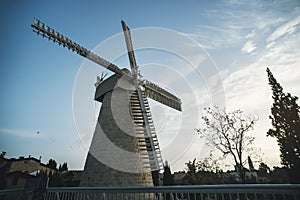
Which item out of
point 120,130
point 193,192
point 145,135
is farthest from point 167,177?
point 193,192

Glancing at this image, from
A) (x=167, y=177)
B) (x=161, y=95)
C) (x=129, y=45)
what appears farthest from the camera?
(x=161, y=95)

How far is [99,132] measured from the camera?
1045cm

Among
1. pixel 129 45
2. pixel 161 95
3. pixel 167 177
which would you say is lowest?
pixel 167 177

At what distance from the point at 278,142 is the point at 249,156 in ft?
9.19

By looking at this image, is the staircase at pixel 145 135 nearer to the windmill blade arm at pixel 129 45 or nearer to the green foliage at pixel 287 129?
the windmill blade arm at pixel 129 45

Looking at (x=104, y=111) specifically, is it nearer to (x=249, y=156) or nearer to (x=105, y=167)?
(x=105, y=167)

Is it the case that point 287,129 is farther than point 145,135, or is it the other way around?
point 287,129

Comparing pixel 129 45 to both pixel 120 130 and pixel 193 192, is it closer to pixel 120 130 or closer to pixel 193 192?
pixel 120 130

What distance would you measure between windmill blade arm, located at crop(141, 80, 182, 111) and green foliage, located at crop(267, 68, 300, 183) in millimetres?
9241

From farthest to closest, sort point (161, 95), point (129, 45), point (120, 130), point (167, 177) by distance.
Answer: point (161, 95) → point (129, 45) → point (167, 177) → point (120, 130)

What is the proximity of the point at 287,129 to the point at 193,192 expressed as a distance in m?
17.2

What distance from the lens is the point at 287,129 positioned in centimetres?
1522

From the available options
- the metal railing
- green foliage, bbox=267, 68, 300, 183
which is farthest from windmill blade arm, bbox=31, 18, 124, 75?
green foliage, bbox=267, 68, 300, 183

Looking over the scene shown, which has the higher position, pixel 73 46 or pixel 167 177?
pixel 73 46
